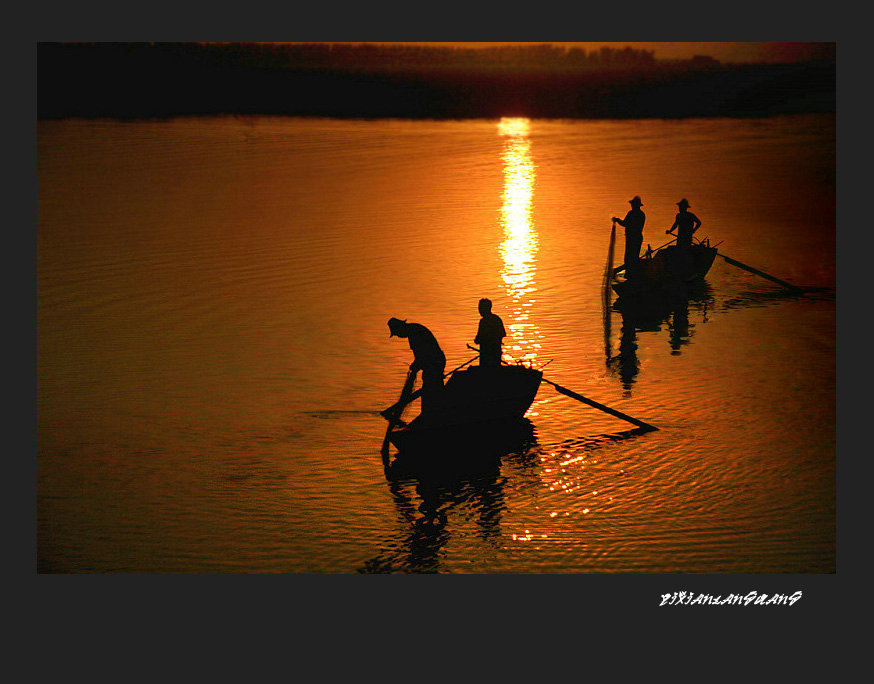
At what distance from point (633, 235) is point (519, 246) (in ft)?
13.3

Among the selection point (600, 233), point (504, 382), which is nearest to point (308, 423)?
point (504, 382)

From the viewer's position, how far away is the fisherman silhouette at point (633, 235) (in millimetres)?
15430

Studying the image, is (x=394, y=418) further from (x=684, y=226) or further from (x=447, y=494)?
(x=684, y=226)

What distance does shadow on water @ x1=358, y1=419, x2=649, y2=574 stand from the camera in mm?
8281

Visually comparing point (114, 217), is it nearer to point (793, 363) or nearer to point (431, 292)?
point (431, 292)

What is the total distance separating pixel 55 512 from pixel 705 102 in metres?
35.3

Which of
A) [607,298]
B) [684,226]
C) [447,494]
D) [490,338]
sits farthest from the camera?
[684,226]

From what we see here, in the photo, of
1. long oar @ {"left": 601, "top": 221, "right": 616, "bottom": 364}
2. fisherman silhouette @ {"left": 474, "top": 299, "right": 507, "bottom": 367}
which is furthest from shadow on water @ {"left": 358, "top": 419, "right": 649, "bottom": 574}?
long oar @ {"left": 601, "top": 221, "right": 616, "bottom": 364}

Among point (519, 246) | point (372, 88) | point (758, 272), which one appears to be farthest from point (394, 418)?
point (372, 88)

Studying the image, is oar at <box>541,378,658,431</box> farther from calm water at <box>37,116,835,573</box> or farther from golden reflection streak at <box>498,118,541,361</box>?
golden reflection streak at <box>498,118,541,361</box>

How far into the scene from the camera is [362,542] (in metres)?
8.49

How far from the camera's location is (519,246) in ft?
63.7

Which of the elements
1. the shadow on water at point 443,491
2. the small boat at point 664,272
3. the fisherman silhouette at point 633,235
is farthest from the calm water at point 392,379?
the fisherman silhouette at point 633,235

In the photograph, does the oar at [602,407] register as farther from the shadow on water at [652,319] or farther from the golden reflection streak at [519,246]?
the golden reflection streak at [519,246]
